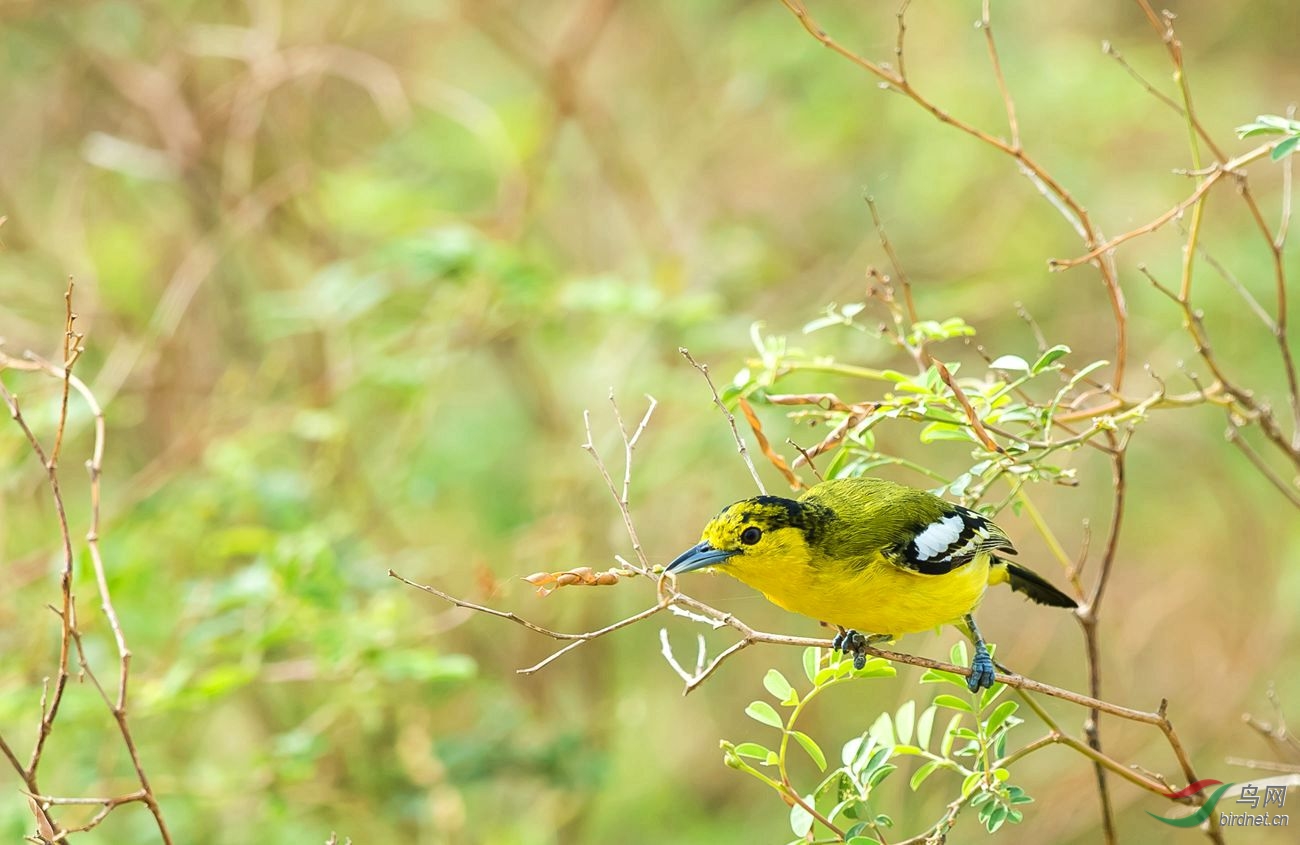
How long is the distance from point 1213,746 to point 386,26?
5.92 m

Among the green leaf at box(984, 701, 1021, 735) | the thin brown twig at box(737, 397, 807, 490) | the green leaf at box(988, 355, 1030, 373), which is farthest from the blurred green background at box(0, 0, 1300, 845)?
the green leaf at box(988, 355, 1030, 373)

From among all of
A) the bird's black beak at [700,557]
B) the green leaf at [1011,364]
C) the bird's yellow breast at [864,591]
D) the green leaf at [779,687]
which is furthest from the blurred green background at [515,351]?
the green leaf at [1011,364]

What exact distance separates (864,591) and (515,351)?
343 centimetres

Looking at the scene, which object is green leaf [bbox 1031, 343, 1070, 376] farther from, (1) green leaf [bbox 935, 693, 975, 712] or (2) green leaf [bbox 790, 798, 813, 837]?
A: (2) green leaf [bbox 790, 798, 813, 837]

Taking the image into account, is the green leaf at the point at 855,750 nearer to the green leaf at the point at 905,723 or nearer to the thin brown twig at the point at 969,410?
the green leaf at the point at 905,723

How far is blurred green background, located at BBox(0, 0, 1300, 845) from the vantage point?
14.8 feet

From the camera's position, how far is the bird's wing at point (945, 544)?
9.62 feet

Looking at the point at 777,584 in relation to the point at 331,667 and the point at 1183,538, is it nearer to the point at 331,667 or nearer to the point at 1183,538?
the point at 331,667

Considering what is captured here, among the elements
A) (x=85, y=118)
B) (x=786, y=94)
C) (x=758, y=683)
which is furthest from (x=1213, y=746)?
(x=85, y=118)

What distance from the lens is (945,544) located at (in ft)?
9.68

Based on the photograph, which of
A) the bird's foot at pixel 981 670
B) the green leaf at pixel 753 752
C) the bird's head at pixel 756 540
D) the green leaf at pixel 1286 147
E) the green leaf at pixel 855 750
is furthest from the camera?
the bird's head at pixel 756 540

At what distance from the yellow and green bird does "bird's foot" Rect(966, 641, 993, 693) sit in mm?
111

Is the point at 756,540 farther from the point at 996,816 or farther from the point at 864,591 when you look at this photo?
the point at 996,816

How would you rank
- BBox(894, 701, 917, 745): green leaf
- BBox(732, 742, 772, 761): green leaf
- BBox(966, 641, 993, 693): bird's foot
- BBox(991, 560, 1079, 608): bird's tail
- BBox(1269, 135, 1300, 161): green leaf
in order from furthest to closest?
BBox(991, 560, 1079, 608): bird's tail, BBox(966, 641, 993, 693): bird's foot, BBox(894, 701, 917, 745): green leaf, BBox(732, 742, 772, 761): green leaf, BBox(1269, 135, 1300, 161): green leaf
